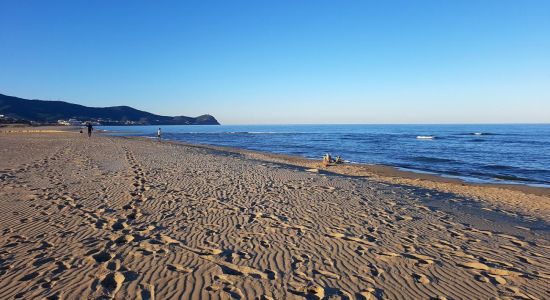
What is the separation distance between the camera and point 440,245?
6812mm

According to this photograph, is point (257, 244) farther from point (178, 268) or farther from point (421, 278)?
point (421, 278)

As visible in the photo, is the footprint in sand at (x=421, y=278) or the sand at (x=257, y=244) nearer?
the sand at (x=257, y=244)

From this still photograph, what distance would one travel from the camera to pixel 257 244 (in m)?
6.54

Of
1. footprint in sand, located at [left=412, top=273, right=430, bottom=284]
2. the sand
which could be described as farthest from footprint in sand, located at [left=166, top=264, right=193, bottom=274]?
footprint in sand, located at [left=412, top=273, right=430, bottom=284]

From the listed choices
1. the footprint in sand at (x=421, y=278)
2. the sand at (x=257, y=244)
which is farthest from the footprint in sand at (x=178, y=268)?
the footprint in sand at (x=421, y=278)

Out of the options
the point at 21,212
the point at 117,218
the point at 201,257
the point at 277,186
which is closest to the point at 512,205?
the point at 277,186

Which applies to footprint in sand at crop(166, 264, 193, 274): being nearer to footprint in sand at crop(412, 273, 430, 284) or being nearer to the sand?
the sand

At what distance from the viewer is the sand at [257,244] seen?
480 cm

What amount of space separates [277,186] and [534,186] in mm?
13169

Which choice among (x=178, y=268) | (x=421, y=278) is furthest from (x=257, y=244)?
(x=421, y=278)

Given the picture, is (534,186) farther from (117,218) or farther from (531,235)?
(117,218)

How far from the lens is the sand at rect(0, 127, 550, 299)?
480cm

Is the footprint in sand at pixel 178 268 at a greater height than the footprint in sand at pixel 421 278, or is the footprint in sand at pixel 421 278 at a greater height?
the footprint in sand at pixel 178 268

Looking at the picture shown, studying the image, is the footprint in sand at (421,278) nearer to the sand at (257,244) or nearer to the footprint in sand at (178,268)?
the sand at (257,244)
